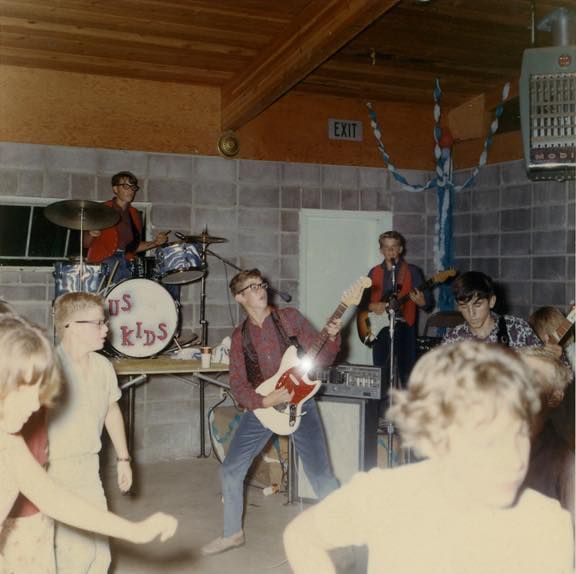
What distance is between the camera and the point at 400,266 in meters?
6.29

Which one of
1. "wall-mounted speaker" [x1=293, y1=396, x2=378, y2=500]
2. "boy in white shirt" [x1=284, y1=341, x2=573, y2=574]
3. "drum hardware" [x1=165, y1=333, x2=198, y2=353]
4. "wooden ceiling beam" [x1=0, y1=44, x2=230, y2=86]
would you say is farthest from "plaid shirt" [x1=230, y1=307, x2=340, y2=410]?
"wooden ceiling beam" [x1=0, y1=44, x2=230, y2=86]

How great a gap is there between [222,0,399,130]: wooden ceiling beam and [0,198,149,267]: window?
67.9 inches

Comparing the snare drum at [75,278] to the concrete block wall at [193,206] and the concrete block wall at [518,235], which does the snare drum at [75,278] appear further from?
the concrete block wall at [518,235]

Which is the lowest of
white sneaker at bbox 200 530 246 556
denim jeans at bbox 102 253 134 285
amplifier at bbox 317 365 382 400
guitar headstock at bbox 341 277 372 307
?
white sneaker at bbox 200 530 246 556

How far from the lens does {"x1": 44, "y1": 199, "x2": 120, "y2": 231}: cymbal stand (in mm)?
5094

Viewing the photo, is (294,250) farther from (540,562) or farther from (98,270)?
(540,562)

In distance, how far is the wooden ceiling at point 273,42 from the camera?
4.42m

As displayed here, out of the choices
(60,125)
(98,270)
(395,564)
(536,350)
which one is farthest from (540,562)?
(60,125)

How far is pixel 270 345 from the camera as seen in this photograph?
3.87 metres

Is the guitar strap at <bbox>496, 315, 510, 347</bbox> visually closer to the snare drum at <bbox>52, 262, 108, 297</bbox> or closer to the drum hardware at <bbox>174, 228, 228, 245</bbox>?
the drum hardware at <bbox>174, 228, 228, 245</bbox>

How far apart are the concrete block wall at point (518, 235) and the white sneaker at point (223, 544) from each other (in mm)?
3424

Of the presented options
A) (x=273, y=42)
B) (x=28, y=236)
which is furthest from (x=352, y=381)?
(x=28, y=236)

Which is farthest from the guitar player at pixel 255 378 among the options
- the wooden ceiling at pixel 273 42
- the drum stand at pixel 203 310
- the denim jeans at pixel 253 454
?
the drum stand at pixel 203 310

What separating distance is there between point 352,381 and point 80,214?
2377 millimetres
